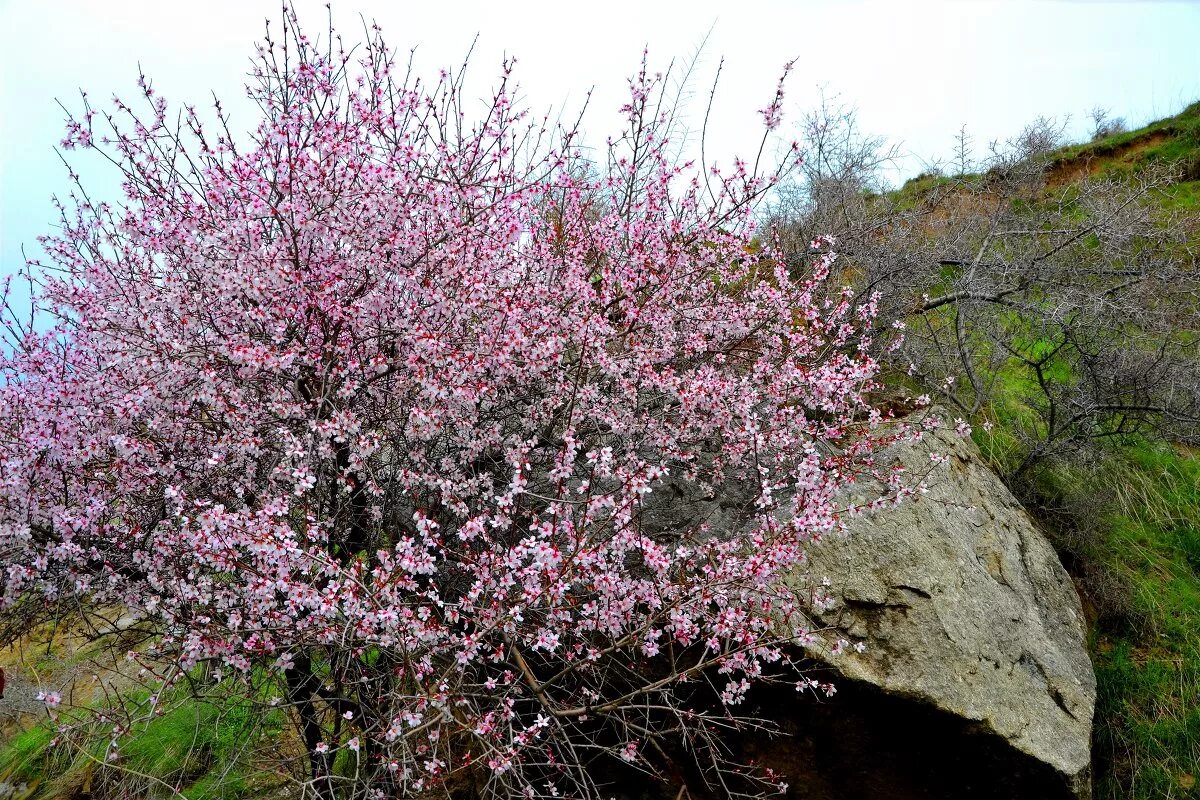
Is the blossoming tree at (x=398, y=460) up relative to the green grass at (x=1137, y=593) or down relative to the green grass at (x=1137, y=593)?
up

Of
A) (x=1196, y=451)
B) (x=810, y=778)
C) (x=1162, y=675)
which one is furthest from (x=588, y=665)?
(x=1196, y=451)

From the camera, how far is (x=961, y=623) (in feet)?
12.0

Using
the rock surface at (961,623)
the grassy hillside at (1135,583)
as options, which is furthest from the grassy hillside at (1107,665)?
the rock surface at (961,623)

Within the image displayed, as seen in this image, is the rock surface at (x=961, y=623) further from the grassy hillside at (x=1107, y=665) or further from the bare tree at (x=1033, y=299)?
the bare tree at (x=1033, y=299)

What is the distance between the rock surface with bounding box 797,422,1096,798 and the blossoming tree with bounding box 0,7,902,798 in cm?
36

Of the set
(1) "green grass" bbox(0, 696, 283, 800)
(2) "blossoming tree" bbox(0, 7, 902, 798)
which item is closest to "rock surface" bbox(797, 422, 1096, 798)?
(2) "blossoming tree" bbox(0, 7, 902, 798)

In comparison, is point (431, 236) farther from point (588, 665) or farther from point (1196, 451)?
point (1196, 451)

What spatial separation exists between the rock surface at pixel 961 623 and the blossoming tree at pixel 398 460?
0.36m

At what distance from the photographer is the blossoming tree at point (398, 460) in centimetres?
287

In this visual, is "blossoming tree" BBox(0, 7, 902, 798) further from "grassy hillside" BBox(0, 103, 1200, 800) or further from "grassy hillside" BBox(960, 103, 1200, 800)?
"grassy hillside" BBox(960, 103, 1200, 800)

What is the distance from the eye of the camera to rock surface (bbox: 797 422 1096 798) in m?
3.38

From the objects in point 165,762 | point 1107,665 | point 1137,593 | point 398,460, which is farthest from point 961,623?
point 165,762

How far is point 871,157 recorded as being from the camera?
7.19m

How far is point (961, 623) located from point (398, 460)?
299 centimetres
